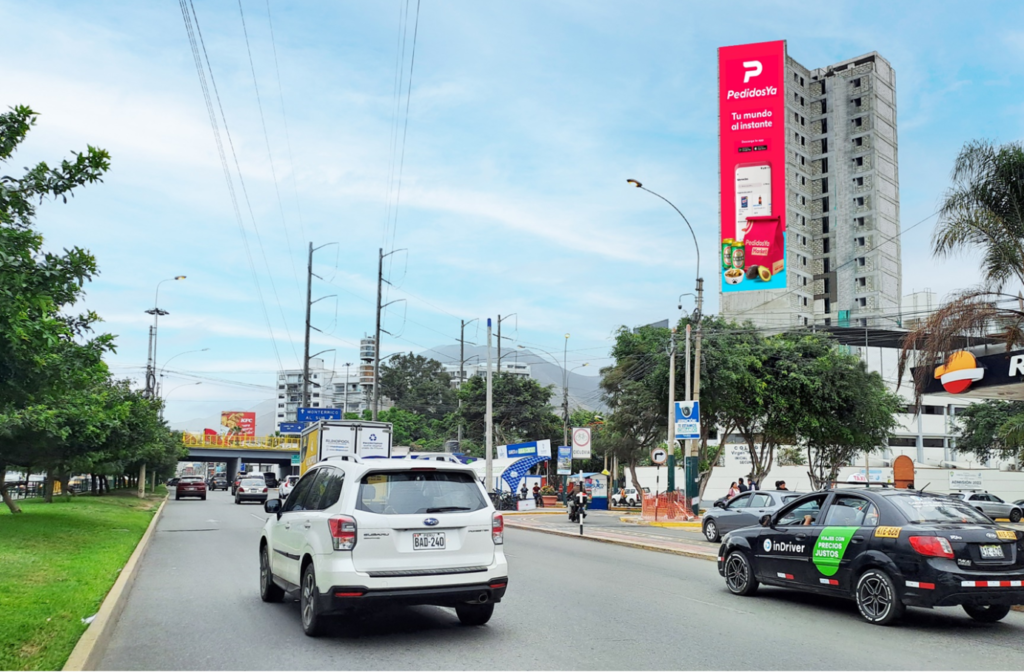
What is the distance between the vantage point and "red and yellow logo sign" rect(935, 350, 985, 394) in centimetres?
2167

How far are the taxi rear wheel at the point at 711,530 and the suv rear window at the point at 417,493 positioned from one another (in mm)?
15049

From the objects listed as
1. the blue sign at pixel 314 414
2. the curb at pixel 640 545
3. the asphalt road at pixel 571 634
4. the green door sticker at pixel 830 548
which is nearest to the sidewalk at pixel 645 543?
the curb at pixel 640 545

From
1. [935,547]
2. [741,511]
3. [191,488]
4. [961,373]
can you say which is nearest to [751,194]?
[191,488]

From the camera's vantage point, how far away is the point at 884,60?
102m

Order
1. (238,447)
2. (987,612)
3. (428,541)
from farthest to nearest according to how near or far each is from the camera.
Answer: (238,447) < (987,612) < (428,541)

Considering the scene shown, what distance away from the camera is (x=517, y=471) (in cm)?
4612

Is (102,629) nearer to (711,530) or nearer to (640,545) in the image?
(640,545)

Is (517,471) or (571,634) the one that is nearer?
Answer: (571,634)

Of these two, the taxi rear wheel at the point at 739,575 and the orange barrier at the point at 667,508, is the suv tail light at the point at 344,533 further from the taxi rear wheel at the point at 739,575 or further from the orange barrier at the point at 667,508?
the orange barrier at the point at 667,508

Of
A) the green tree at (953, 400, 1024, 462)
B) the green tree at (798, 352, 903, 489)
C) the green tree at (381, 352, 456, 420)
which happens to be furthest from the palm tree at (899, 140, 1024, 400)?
the green tree at (381, 352, 456, 420)

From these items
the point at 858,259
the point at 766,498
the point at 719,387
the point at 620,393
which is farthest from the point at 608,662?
the point at 858,259

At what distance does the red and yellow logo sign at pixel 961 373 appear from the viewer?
21672 mm

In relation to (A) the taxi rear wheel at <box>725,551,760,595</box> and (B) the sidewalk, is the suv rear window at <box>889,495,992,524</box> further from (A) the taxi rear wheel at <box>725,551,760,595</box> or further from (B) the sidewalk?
(B) the sidewalk

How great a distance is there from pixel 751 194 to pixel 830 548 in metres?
89.3
